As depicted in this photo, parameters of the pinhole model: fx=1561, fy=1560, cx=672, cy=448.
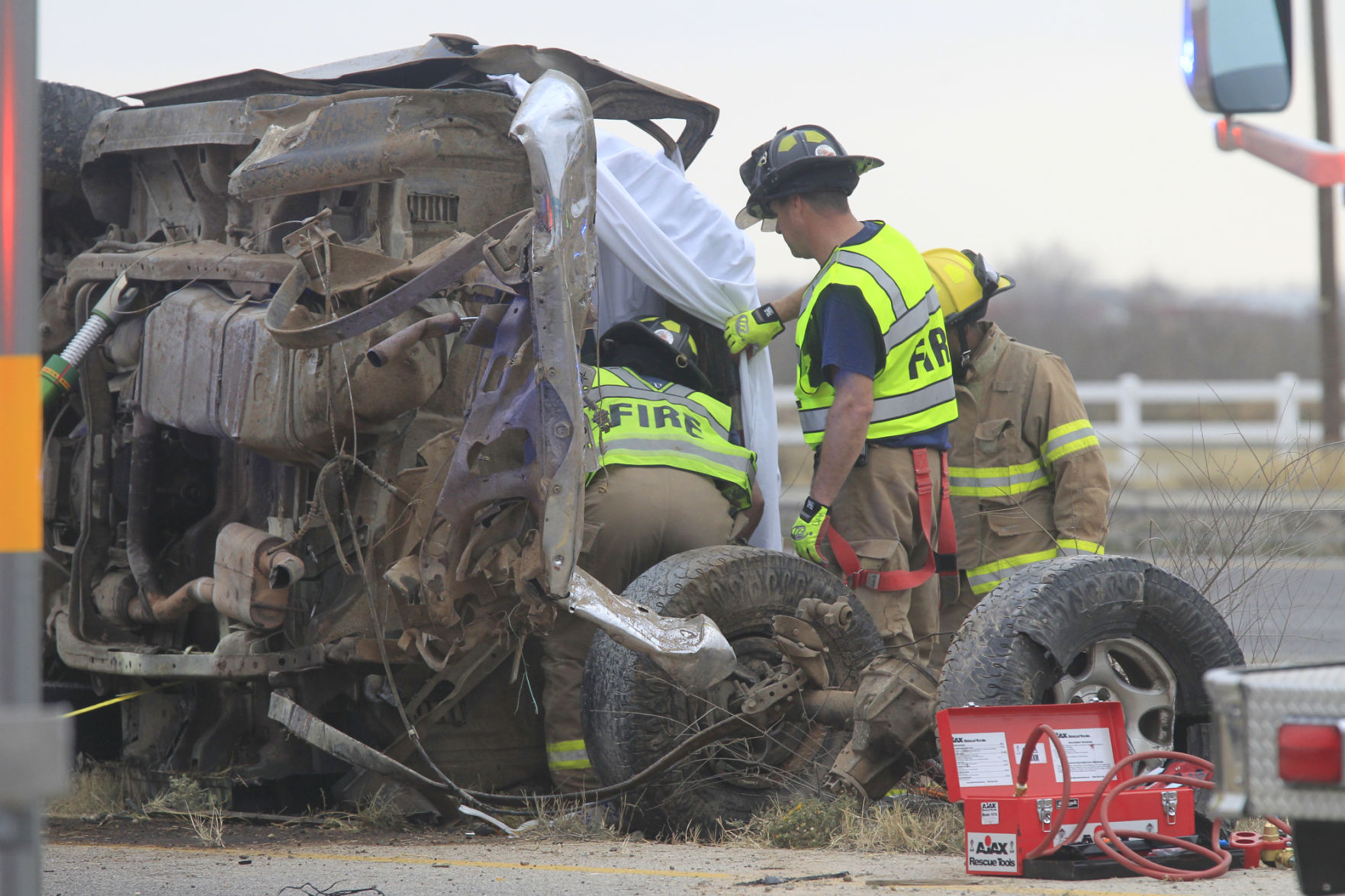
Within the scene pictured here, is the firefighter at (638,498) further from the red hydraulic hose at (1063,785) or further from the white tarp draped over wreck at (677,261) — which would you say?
the red hydraulic hose at (1063,785)

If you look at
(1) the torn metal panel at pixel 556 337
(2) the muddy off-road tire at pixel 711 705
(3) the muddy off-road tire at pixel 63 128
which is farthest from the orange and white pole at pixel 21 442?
(3) the muddy off-road tire at pixel 63 128

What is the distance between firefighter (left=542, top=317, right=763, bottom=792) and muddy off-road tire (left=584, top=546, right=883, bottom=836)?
0.31m

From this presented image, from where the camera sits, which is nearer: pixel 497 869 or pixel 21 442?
pixel 21 442

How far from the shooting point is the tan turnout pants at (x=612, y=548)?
563cm

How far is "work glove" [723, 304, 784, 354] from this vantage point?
20.9ft

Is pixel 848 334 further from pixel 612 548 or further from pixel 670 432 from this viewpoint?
pixel 612 548

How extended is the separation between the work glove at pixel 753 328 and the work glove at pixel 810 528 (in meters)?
0.97

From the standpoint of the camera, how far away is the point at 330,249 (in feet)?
16.4

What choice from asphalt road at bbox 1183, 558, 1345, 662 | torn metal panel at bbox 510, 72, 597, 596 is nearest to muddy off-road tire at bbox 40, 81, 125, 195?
torn metal panel at bbox 510, 72, 597, 596

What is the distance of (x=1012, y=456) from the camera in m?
6.50

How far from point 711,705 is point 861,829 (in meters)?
0.78

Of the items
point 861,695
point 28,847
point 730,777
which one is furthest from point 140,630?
point 28,847

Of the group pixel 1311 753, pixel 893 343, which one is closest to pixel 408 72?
pixel 893 343

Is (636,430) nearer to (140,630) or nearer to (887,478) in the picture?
(887,478)
